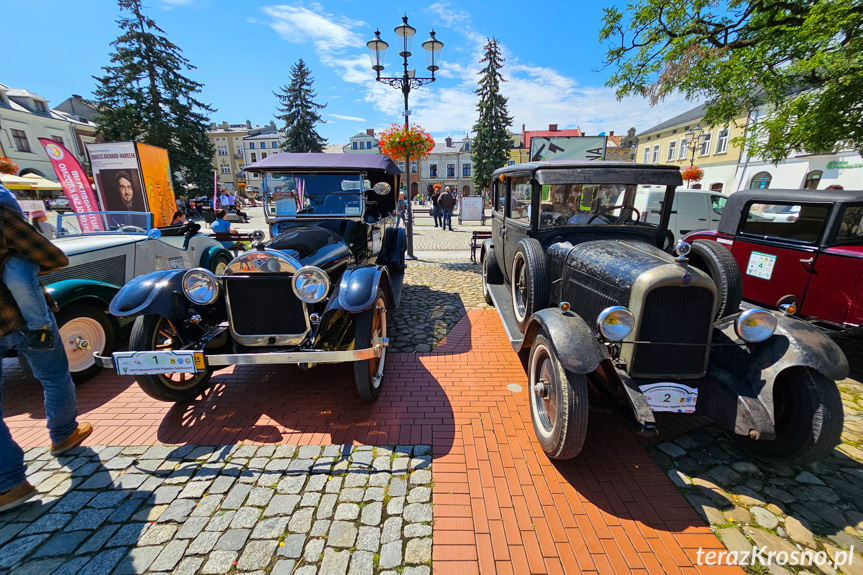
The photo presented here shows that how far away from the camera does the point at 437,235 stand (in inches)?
567

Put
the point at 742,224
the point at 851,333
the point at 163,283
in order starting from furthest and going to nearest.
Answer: the point at 742,224 < the point at 851,333 < the point at 163,283

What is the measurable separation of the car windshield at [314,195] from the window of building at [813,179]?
2163 cm

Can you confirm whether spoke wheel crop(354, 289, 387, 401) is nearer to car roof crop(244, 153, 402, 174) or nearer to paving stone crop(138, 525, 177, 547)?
paving stone crop(138, 525, 177, 547)

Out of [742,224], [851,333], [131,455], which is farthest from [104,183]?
[851,333]

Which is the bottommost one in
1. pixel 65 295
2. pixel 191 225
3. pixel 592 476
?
pixel 592 476

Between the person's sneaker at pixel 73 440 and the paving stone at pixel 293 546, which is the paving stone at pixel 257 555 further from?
the person's sneaker at pixel 73 440

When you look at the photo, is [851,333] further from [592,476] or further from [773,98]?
[773,98]

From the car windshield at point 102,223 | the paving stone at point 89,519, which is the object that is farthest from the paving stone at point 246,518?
the car windshield at point 102,223

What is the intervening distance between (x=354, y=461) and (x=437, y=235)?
12381mm

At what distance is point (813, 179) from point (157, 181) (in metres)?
27.3

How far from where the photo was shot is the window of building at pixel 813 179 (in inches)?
621

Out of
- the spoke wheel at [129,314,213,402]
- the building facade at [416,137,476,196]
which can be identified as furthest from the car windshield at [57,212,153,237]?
the building facade at [416,137,476,196]

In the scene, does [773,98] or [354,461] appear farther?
[773,98]

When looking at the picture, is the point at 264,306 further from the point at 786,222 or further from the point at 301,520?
the point at 786,222
